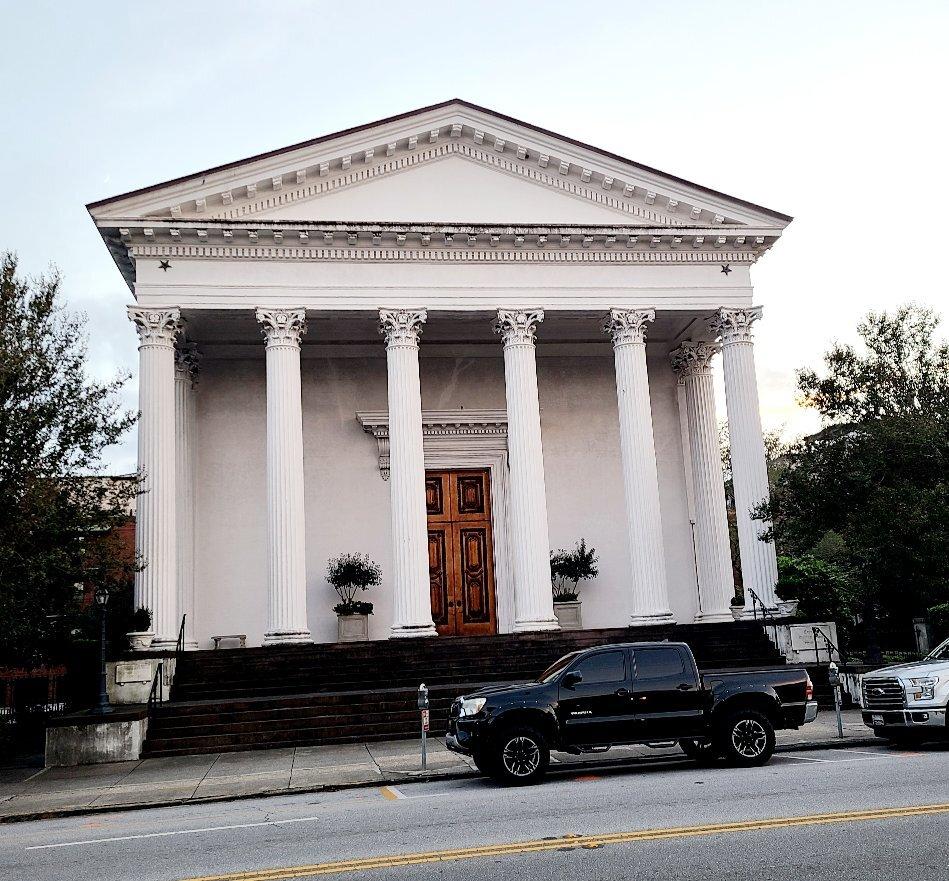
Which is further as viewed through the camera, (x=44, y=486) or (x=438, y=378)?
(x=438, y=378)

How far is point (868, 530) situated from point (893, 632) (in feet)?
58.4

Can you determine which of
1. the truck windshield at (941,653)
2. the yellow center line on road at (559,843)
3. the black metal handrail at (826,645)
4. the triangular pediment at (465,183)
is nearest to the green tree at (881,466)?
the black metal handrail at (826,645)

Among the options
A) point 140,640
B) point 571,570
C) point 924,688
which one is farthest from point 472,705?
point 571,570

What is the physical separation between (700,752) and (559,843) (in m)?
6.24

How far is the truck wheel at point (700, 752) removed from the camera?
13.4 metres

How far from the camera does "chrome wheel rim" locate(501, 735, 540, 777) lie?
12148mm

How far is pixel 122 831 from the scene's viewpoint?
10.5 m

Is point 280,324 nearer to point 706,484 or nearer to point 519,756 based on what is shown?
point 706,484

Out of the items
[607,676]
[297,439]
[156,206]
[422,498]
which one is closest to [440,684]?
[422,498]

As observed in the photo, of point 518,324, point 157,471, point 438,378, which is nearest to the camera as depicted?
point 157,471

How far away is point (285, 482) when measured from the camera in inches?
902

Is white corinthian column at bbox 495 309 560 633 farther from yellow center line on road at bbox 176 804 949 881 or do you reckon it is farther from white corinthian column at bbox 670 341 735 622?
yellow center line on road at bbox 176 804 949 881

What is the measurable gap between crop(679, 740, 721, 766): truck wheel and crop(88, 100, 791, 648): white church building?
9370 mm

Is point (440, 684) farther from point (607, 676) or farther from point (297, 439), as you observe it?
point (607, 676)
